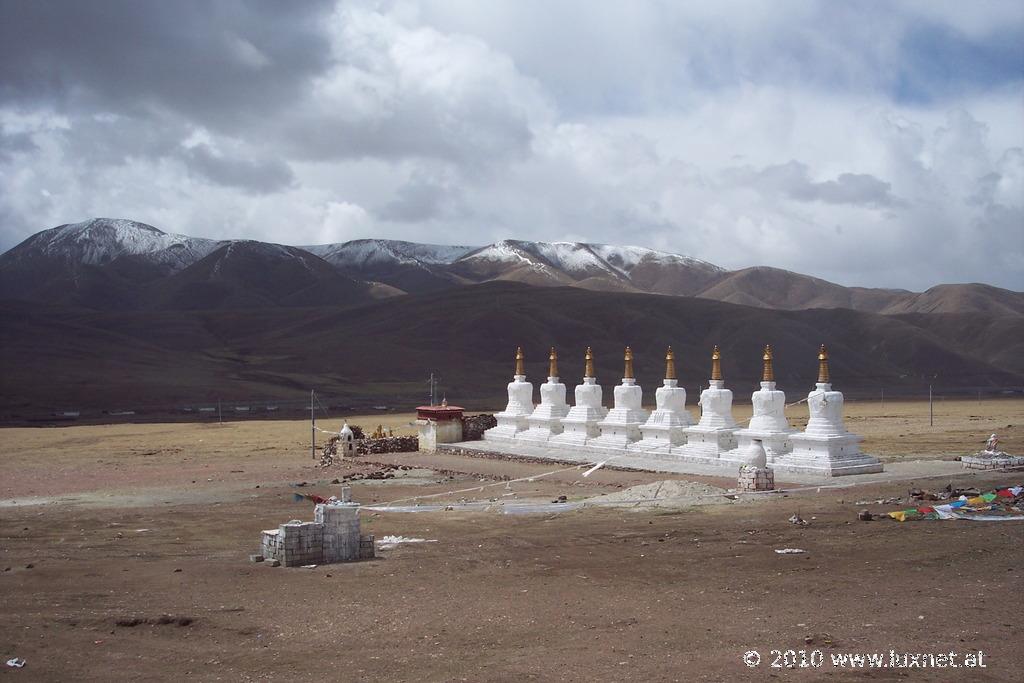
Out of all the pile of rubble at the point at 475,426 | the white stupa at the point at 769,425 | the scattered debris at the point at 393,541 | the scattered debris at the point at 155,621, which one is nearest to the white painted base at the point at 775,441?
the white stupa at the point at 769,425

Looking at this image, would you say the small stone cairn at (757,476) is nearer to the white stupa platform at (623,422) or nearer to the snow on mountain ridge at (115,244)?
the white stupa platform at (623,422)

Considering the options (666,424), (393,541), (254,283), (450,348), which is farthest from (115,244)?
(393,541)

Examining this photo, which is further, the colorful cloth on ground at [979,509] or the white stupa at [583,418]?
the white stupa at [583,418]

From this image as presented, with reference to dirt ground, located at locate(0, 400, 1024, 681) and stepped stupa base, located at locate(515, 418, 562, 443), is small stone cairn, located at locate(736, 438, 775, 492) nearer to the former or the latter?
dirt ground, located at locate(0, 400, 1024, 681)

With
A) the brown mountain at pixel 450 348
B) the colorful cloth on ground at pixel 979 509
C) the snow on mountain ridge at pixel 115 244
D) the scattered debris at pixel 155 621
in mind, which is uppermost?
the snow on mountain ridge at pixel 115 244

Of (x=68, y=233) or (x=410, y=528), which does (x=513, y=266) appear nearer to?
(x=68, y=233)

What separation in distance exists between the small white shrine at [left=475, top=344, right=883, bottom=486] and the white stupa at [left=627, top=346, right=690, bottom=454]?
0.02m

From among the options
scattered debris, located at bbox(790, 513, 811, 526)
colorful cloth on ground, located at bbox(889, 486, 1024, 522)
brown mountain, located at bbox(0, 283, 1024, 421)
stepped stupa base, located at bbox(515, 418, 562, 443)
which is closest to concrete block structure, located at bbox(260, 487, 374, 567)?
scattered debris, located at bbox(790, 513, 811, 526)

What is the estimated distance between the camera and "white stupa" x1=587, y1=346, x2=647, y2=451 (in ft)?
81.8

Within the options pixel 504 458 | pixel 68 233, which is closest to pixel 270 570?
pixel 504 458

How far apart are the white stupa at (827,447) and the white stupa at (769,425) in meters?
0.44

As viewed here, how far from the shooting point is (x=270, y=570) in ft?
39.6

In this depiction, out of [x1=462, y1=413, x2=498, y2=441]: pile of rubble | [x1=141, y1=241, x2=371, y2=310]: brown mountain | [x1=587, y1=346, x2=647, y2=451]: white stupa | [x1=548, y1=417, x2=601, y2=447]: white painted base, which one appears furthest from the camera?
[x1=141, y1=241, x2=371, y2=310]: brown mountain

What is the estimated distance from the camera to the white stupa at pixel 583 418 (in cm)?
2612
